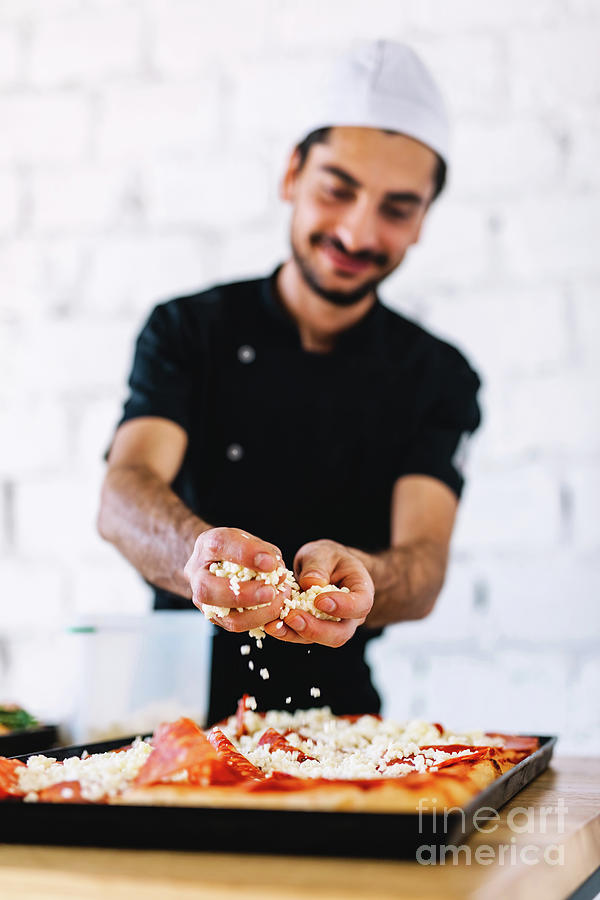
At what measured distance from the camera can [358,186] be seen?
6.06ft

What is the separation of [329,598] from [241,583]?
0.12 meters

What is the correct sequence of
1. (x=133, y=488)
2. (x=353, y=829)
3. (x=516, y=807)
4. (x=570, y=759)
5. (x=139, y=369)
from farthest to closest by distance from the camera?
1. (x=139, y=369)
2. (x=133, y=488)
3. (x=570, y=759)
4. (x=516, y=807)
5. (x=353, y=829)

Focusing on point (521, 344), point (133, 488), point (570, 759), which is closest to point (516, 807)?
point (570, 759)

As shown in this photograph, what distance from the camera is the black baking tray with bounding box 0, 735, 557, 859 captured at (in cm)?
71

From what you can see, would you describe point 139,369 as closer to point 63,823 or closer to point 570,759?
point 570,759

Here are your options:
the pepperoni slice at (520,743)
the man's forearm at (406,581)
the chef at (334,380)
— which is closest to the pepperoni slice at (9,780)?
the pepperoni slice at (520,743)

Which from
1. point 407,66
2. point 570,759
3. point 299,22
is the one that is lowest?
point 570,759

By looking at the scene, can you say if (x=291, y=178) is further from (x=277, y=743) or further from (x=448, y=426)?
(x=277, y=743)

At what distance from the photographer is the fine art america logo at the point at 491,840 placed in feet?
2.35

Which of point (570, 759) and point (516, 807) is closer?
point (516, 807)

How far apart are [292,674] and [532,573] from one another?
2.42 feet

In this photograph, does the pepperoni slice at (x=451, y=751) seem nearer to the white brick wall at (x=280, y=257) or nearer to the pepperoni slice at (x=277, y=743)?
the pepperoni slice at (x=277, y=743)

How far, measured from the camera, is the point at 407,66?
188 centimetres

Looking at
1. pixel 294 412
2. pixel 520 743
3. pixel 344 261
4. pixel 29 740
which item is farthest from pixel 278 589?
pixel 344 261
